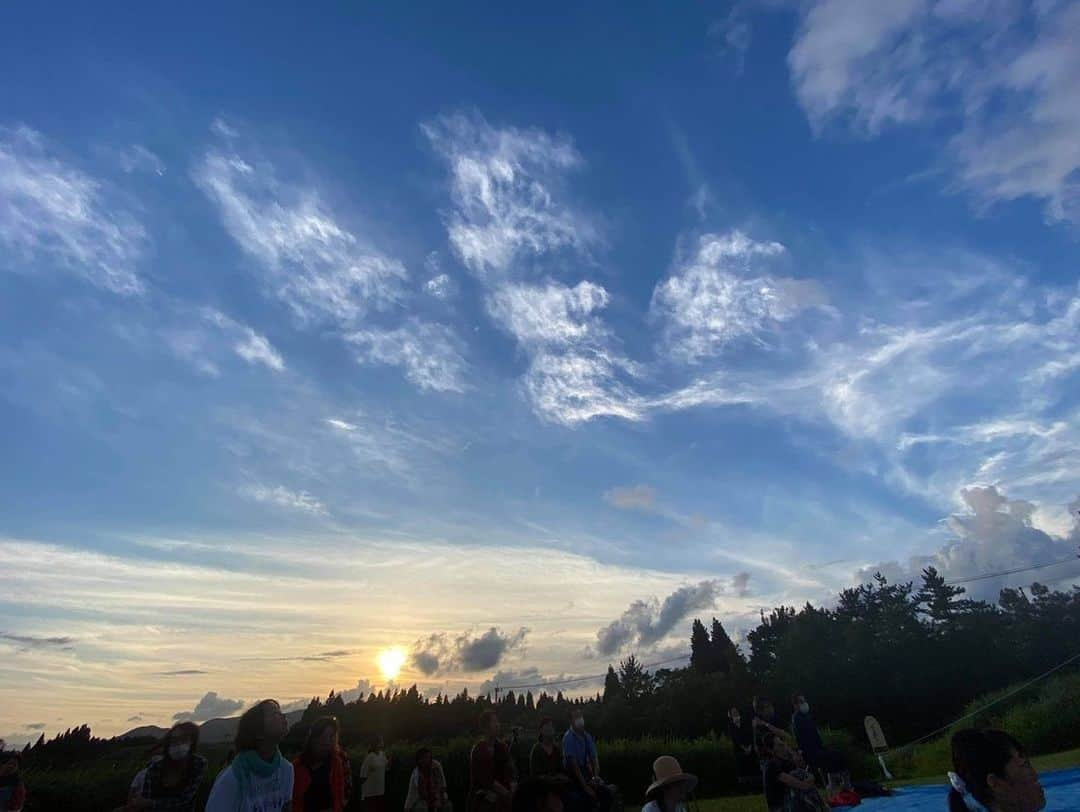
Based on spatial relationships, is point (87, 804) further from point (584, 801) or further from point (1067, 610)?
point (1067, 610)

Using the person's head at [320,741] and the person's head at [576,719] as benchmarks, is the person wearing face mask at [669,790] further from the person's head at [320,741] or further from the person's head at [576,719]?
the person's head at [576,719]

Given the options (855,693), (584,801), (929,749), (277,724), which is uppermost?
(855,693)

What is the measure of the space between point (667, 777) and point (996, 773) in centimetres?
221

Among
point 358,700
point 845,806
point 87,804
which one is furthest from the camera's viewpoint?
point 358,700

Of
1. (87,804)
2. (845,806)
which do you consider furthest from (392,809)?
(845,806)

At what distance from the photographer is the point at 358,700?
74000 mm

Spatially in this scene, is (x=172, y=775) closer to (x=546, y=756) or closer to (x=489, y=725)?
(x=489, y=725)

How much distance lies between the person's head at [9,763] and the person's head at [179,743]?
14.9 feet

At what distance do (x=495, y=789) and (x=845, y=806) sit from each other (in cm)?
933

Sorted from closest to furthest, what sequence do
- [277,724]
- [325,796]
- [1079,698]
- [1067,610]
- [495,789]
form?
[277,724]
[325,796]
[495,789]
[1079,698]
[1067,610]

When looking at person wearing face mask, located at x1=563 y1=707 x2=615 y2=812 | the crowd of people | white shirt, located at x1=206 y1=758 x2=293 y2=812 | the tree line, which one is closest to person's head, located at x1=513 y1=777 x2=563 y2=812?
the crowd of people

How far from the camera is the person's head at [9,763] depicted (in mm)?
7961

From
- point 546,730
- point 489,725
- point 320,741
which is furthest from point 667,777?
point 546,730

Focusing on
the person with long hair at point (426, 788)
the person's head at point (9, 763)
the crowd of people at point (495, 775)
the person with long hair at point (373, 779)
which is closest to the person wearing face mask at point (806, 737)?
the crowd of people at point (495, 775)
